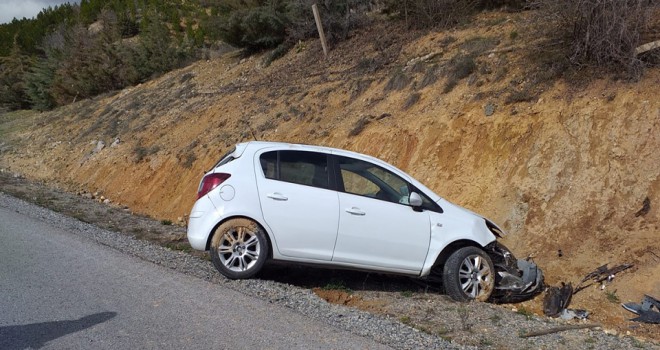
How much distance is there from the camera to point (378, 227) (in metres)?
7.73

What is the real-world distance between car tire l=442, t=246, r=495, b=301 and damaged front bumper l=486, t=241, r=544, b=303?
30cm

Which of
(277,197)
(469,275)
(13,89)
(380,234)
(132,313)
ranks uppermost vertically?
(13,89)

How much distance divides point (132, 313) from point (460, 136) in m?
7.31

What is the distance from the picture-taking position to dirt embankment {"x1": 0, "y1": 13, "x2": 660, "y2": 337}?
968 centimetres

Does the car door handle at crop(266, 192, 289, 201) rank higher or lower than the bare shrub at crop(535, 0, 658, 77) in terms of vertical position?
lower

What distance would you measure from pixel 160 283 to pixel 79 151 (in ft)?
48.6

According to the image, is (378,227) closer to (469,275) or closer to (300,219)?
(300,219)

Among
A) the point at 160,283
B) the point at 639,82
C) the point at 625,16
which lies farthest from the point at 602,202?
the point at 160,283

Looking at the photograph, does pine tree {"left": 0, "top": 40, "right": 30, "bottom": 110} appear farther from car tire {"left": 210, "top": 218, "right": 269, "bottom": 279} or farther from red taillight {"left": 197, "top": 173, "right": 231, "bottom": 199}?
car tire {"left": 210, "top": 218, "right": 269, "bottom": 279}

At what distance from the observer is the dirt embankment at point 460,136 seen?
968 centimetres

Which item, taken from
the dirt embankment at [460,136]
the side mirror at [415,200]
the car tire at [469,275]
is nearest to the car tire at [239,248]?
the side mirror at [415,200]

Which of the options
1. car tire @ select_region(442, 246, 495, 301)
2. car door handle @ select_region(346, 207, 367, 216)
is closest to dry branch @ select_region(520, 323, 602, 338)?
car tire @ select_region(442, 246, 495, 301)

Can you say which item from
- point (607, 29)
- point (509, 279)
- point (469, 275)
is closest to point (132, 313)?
point (469, 275)

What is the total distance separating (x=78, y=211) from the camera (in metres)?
13.4
